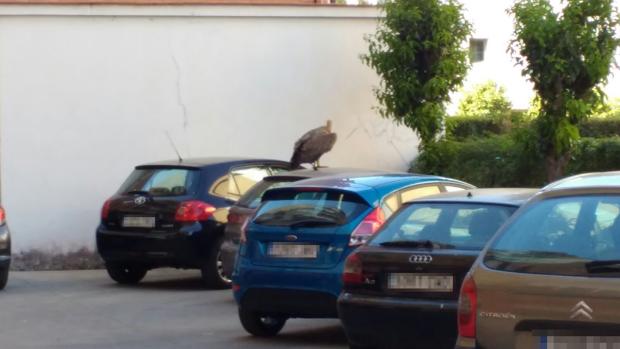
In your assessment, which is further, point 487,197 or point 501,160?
point 501,160

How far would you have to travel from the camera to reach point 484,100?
29.2 m

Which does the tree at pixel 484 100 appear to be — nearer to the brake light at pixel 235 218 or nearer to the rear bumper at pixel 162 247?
the rear bumper at pixel 162 247

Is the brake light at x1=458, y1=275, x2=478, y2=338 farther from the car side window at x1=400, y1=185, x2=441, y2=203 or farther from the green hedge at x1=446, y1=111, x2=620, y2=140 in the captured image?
the green hedge at x1=446, y1=111, x2=620, y2=140

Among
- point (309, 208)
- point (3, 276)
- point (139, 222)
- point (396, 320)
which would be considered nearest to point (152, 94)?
point (139, 222)

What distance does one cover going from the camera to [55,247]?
1856cm

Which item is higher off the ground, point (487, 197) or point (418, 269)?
point (487, 197)

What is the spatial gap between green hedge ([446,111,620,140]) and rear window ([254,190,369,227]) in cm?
968

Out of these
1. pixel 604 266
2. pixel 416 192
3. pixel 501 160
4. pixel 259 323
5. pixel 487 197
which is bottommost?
pixel 259 323

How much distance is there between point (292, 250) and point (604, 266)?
479cm

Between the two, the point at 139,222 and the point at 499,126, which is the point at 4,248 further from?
the point at 499,126

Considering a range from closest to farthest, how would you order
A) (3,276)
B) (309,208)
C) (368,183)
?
(309,208)
(368,183)
(3,276)

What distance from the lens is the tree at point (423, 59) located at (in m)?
17.8

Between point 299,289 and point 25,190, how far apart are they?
913 cm

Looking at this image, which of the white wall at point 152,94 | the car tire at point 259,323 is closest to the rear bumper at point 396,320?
the car tire at point 259,323
